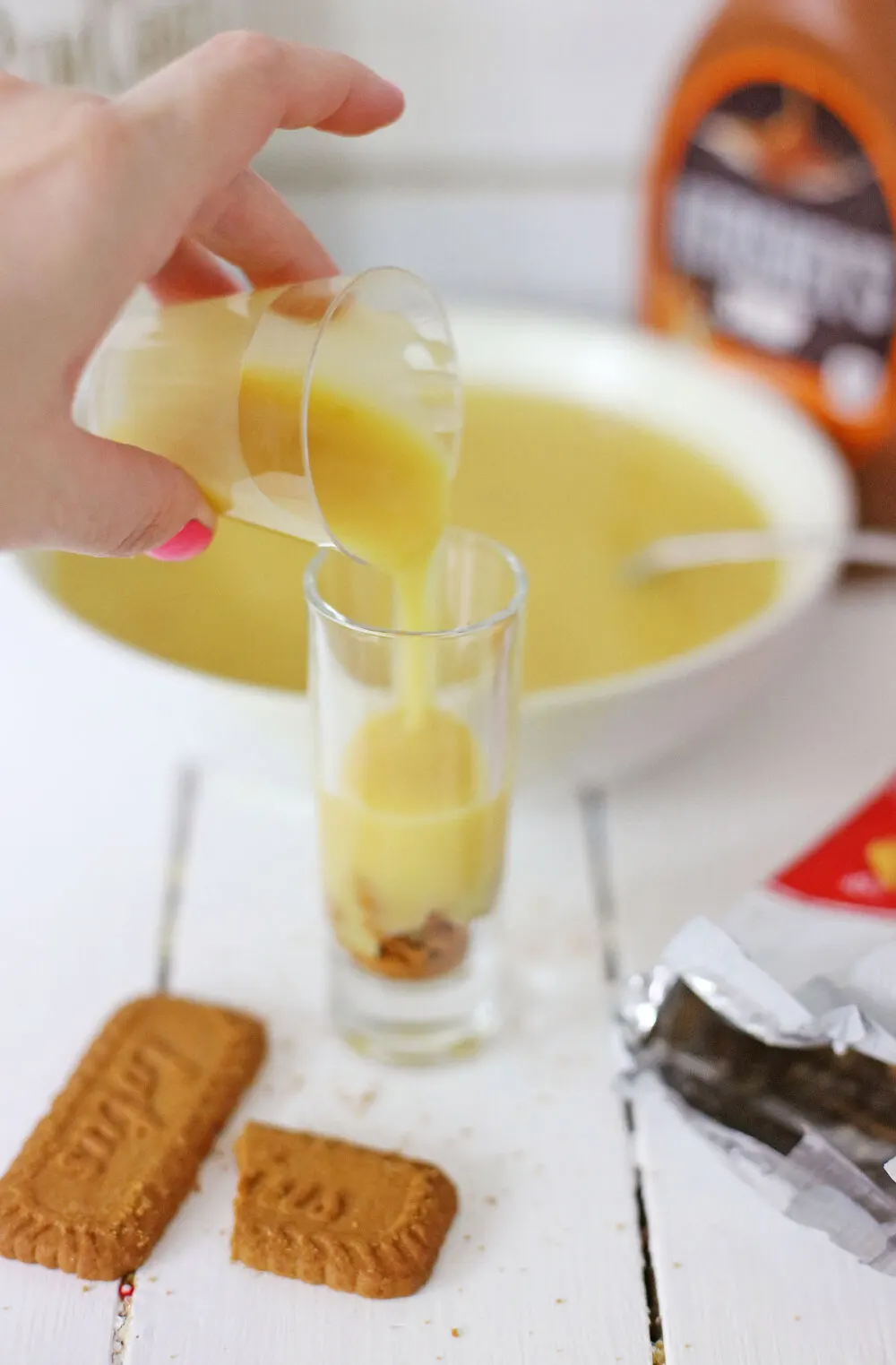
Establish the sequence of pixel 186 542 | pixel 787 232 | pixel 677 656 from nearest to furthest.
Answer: pixel 186 542 < pixel 677 656 < pixel 787 232

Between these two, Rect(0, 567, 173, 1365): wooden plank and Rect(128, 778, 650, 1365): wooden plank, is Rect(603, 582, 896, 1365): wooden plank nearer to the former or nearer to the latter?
Rect(128, 778, 650, 1365): wooden plank

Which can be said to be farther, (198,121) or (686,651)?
(686,651)

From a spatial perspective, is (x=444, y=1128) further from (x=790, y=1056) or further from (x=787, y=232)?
(x=787, y=232)

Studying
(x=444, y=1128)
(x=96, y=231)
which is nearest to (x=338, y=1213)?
(x=444, y=1128)

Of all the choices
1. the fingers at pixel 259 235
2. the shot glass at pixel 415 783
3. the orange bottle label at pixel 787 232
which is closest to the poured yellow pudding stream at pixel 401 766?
the shot glass at pixel 415 783

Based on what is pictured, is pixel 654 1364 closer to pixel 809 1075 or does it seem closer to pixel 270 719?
pixel 809 1075

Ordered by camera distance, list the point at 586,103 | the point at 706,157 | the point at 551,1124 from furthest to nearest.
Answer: the point at 586,103, the point at 706,157, the point at 551,1124

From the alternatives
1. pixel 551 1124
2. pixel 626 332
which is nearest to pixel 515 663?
pixel 551 1124
